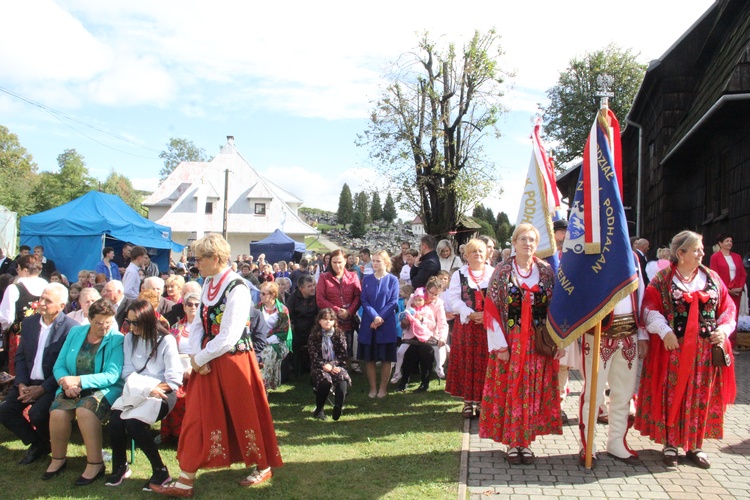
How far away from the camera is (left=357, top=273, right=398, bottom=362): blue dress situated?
7320 millimetres

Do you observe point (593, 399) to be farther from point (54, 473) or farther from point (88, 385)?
point (54, 473)

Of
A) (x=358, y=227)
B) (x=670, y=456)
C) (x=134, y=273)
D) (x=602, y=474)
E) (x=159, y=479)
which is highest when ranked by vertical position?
(x=358, y=227)

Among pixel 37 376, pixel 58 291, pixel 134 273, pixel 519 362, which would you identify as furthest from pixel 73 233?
pixel 519 362

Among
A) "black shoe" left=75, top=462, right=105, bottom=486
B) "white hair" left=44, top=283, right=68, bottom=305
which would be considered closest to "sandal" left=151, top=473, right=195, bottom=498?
"black shoe" left=75, top=462, right=105, bottom=486

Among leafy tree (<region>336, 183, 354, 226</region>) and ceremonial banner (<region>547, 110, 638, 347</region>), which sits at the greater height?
leafy tree (<region>336, 183, 354, 226</region>)

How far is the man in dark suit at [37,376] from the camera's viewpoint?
17.3 ft

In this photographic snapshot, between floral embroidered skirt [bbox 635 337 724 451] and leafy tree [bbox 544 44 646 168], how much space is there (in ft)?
111

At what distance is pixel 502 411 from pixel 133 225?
48.6ft

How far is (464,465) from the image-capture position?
483 cm

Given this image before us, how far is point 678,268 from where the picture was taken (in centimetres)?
482

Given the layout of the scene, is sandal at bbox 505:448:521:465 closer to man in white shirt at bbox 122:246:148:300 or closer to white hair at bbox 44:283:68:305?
white hair at bbox 44:283:68:305

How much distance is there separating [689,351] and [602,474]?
120 centimetres

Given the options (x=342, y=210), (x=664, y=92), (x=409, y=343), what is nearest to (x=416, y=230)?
(x=342, y=210)

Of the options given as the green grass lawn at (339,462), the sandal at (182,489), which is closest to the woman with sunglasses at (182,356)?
the green grass lawn at (339,462)
